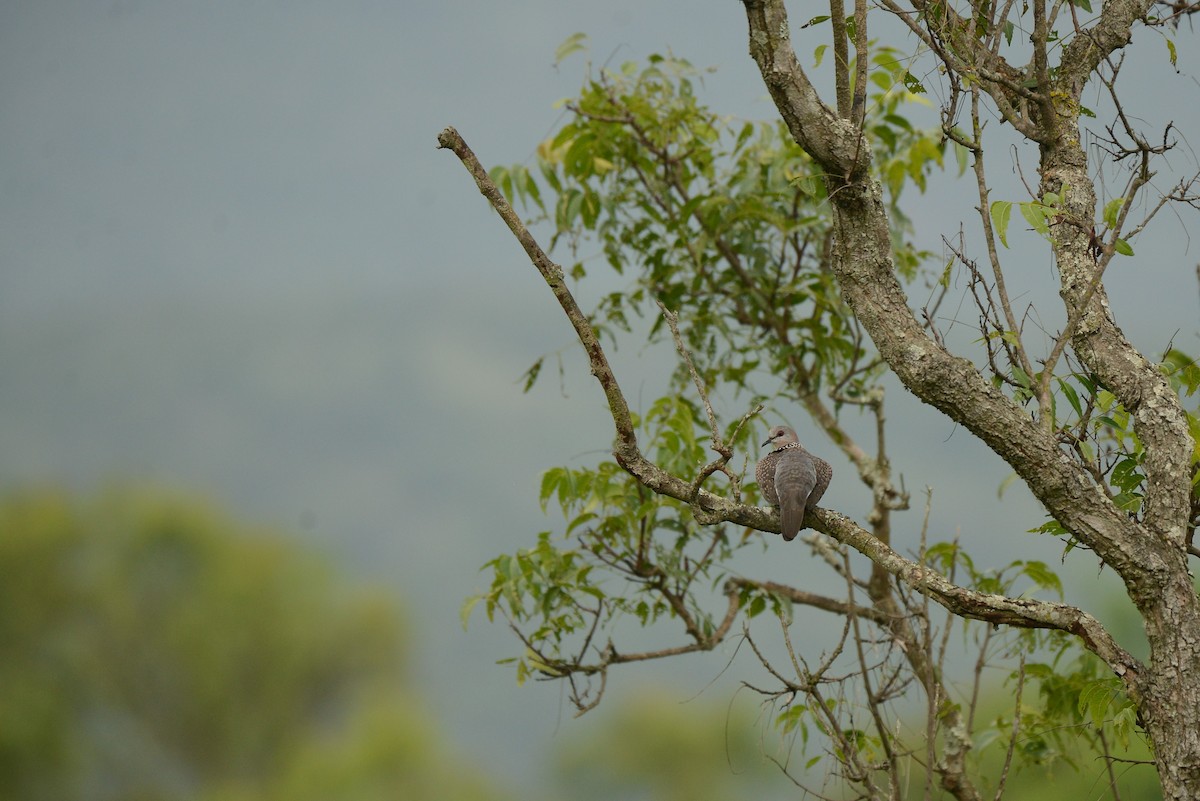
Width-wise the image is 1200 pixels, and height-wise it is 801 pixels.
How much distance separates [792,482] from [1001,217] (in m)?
0.75

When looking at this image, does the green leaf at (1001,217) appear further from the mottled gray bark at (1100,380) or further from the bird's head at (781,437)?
the bird's head at (781,437)

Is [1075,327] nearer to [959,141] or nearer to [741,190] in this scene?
[959,141]

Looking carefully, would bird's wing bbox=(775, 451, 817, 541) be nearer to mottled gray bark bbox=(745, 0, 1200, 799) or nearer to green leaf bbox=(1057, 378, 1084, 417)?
mottled gray bark bbox=(745, 0, 1200, 799)

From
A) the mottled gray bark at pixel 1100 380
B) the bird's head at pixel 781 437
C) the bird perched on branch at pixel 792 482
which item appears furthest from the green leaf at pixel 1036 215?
the bird's head at pixel 781 437

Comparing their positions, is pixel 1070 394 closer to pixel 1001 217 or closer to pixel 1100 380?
pixel 1100 380

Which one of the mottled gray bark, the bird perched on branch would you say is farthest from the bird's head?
the mottled gray bark

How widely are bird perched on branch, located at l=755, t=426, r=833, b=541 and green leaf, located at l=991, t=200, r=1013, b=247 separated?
693 millimetres

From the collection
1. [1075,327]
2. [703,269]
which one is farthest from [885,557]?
[703,269]

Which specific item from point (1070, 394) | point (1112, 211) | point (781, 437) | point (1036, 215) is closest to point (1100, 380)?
point (1070, 394)

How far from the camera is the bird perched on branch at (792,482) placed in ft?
6.59

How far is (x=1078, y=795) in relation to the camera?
11.7 ft

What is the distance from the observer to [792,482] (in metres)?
2.08

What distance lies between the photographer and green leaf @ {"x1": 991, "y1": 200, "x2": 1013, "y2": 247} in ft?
4.86

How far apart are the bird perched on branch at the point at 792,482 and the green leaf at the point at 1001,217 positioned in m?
0.69
